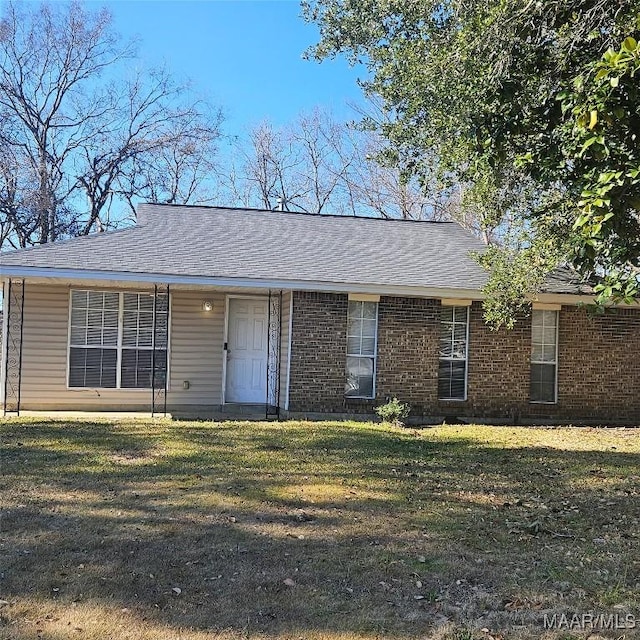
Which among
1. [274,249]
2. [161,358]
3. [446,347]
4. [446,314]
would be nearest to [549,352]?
[446,347]

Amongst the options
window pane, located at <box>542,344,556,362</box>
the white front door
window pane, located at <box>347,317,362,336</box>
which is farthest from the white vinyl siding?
window pane, located at <box>542,344,556,362</box>

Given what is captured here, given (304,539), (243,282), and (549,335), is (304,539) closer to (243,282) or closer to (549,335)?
(243,282)

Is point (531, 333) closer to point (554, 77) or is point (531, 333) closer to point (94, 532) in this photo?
point (554, 77)

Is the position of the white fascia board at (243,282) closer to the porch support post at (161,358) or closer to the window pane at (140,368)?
the porch support post at (161,358)

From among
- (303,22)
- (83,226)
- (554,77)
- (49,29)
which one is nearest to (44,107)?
(49,29)

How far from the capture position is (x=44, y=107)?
26.8 meters

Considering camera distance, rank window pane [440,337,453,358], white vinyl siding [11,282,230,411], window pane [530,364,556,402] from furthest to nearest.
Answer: window pane [530,364,556,402] < window pane [440,337,453,358] < white vinyl siding [11,282,230,411]

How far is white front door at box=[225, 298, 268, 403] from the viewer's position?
40.2 ft

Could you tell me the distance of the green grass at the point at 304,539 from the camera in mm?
3539

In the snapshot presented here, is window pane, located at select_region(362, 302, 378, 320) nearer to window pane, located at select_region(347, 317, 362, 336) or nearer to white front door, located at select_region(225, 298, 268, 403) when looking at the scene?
window pane, located at select_region(347, 317, 362, 336)

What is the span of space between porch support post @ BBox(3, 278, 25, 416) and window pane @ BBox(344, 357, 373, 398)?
582 centimetres

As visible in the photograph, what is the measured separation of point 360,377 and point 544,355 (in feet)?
12.1

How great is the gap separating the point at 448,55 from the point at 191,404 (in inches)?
300

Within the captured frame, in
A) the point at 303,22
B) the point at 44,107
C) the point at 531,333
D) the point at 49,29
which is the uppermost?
the point at 49,29
